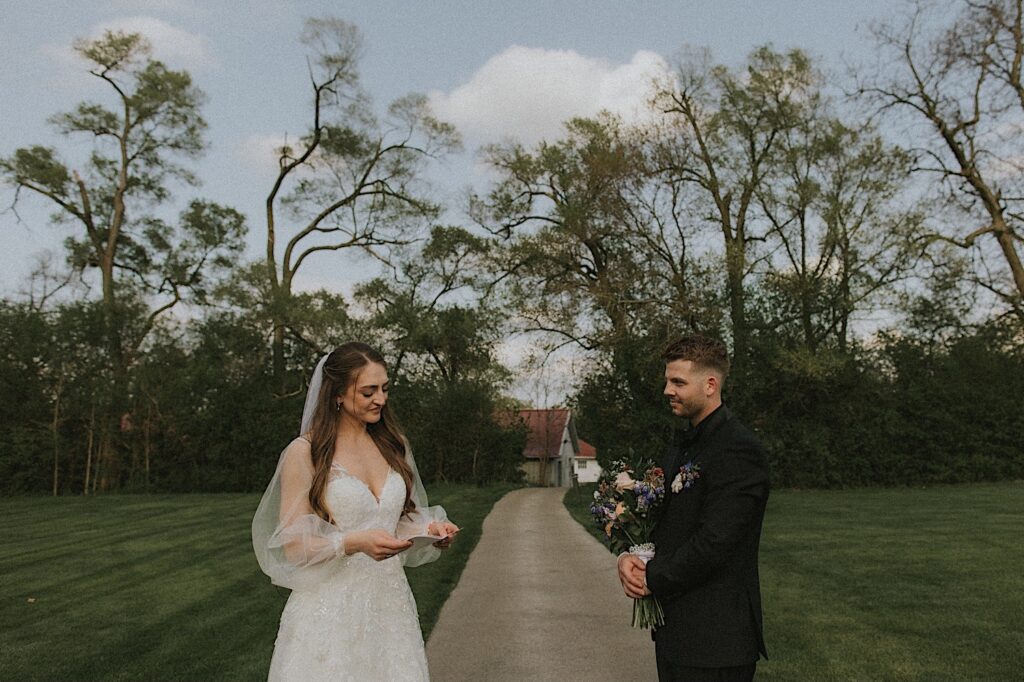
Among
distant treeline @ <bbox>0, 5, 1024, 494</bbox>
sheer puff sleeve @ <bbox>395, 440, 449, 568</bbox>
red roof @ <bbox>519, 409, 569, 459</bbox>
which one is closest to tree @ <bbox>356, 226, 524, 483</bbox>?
distant treeline @ <bbox>0, 5, 1024, 494</bbox>

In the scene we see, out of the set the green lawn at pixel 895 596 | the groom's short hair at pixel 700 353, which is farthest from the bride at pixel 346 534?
the green lawn at pixel 895 596

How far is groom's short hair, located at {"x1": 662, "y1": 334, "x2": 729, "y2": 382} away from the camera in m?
3.15

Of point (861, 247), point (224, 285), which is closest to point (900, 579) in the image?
point (861, 247)

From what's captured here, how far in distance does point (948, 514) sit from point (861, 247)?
11.4 m

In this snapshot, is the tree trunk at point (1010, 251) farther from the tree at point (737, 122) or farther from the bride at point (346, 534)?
the bride at point (346, 534)

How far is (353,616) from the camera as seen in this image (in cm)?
337

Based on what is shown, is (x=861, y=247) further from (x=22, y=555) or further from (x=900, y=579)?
(x=22, y=555)

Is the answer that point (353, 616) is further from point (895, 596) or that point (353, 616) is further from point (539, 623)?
point (895, 596)

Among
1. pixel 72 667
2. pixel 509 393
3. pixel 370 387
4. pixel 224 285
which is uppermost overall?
pixel 224 285

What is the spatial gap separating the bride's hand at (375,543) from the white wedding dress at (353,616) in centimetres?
14

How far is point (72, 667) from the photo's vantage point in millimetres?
6027

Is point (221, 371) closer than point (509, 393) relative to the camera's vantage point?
Yes

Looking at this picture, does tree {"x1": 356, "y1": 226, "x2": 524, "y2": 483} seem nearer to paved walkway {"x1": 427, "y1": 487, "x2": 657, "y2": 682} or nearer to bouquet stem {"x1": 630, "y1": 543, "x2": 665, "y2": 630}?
paved walkway {"x1": 427, "y1": 487, "x2": 657, "y2": 682}

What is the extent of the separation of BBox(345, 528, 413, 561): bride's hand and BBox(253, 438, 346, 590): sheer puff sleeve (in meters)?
0.07
